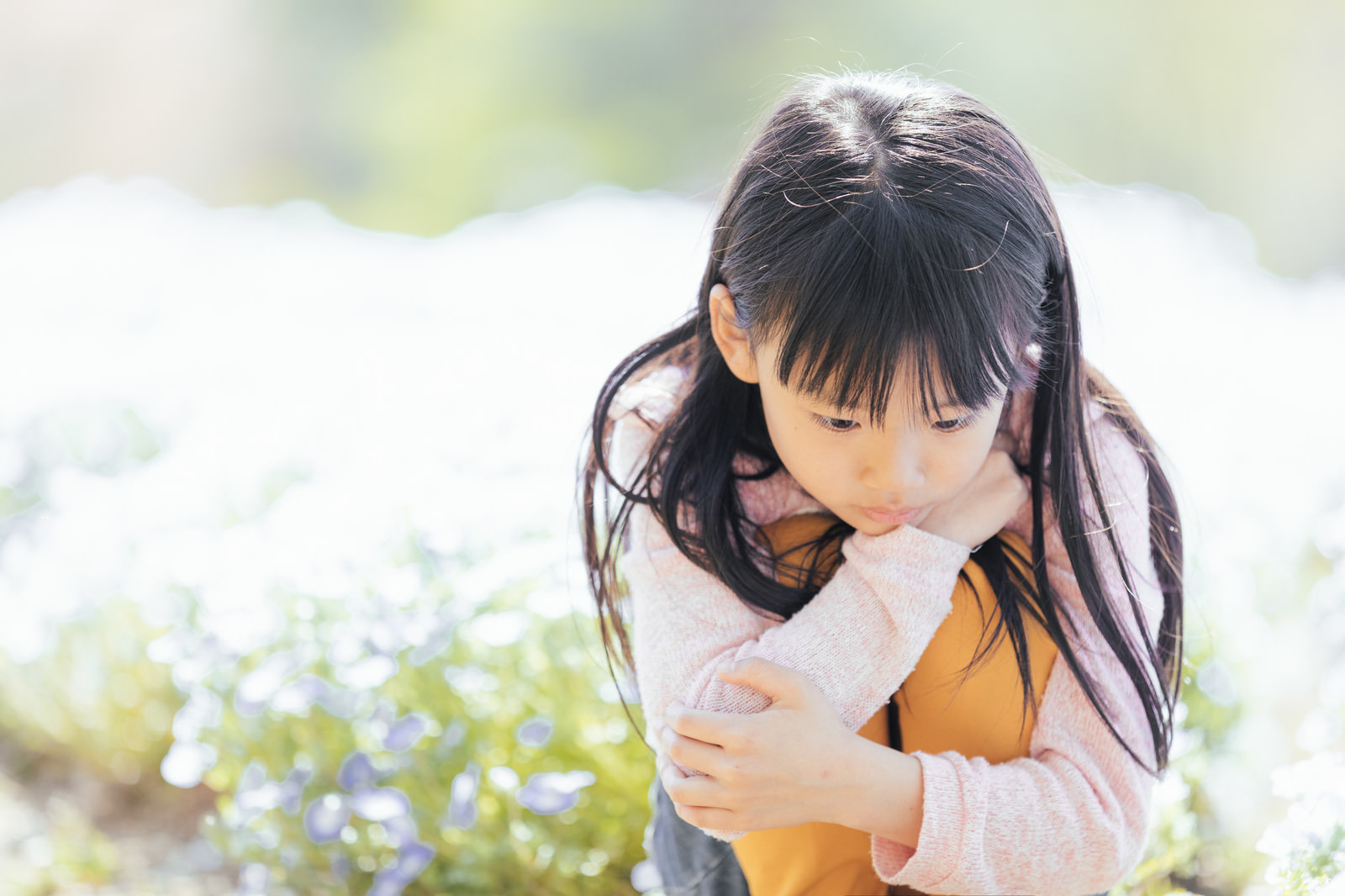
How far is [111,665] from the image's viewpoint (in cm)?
212

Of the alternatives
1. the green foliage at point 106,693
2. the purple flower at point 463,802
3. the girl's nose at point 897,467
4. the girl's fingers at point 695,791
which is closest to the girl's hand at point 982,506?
the girl's nose at point 897,467

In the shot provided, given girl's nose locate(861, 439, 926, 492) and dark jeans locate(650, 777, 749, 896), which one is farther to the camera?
dark jeans locate(650, 777, 749, 896)

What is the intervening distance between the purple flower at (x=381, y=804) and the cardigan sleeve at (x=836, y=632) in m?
0.52

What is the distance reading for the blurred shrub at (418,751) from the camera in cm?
152

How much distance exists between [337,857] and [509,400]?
1.12m

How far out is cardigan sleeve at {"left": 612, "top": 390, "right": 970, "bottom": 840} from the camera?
1045 mm

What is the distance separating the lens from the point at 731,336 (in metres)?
1.06

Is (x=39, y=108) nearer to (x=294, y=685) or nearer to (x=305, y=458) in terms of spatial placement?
(x=305, y=458)

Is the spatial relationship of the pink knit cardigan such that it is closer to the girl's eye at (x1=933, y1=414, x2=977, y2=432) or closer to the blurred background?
the girl's eye at (x1=933, y1=414, x2=977, y2=432)

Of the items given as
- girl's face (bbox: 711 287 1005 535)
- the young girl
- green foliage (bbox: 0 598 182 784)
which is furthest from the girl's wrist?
green foliage (bbox: 0 598 182 784)

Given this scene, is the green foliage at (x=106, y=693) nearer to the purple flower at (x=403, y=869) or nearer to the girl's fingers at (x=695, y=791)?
the purple flower at (x=403, y=869)

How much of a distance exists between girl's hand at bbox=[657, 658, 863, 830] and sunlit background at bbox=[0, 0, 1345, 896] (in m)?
0.48

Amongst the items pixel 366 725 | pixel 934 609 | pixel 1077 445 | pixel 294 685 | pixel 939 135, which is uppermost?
pixel 939 135

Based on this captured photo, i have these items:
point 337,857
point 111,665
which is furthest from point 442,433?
point 337,857
